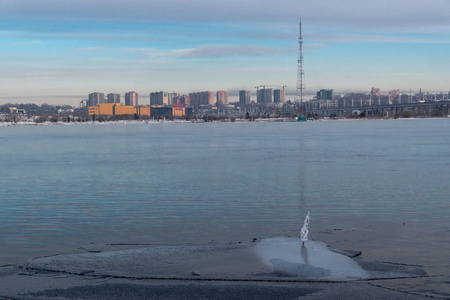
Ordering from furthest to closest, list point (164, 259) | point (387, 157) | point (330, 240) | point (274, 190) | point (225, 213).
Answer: point (387, 157) → point (274, 190) → point (225, 213) → point (330, 240) → point (164, 259)

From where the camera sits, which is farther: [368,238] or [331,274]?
[368,238]

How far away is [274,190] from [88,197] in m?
5.12

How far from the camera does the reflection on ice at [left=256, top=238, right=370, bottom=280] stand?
24.7 ft

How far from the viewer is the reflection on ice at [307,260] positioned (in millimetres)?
7539

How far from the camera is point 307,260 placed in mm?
8141

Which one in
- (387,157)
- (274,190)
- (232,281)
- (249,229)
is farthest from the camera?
(387,157)

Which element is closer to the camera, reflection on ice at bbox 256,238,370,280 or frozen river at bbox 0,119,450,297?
reflection on ice at bbox 256,238,370,280

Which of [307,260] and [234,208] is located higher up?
[307,260]

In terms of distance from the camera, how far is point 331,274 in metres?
7.53

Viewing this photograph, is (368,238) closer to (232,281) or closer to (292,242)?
(292,242)

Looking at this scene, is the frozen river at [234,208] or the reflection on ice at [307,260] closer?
the reflection on ice at [307,260]

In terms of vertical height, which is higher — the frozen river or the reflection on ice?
the reflection on ice

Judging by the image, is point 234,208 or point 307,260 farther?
point 234,208

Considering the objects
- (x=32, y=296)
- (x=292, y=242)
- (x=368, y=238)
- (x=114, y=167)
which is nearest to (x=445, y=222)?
(x=368, y=238)
